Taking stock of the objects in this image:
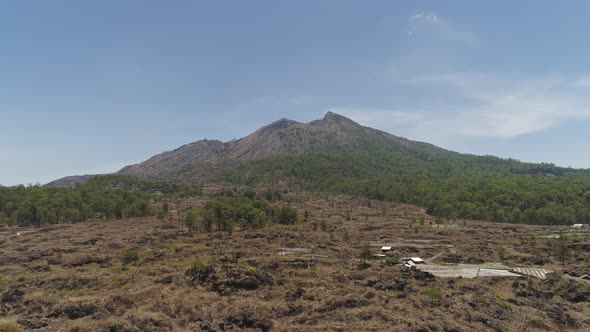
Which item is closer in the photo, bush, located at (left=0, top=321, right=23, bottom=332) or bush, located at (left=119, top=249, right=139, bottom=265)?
bush, located at (left=0, top=321, right=23, bottom=332)

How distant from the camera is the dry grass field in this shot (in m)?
23.2

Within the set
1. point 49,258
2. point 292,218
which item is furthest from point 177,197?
point 49,258

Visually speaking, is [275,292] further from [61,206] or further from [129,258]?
[61,206]

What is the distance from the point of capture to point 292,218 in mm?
88375

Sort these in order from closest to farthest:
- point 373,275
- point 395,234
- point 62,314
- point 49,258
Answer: point 62,314 < point 373,275 < point 49,258 < point 395,234

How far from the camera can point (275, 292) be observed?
2914 cm

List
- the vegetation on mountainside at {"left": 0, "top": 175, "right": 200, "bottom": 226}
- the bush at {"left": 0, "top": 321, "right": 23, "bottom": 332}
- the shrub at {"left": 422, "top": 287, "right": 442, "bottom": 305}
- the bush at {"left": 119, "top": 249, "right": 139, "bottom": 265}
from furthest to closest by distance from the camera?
the vegetation on mountainside at {"left": 0, "top": 175, "right": 200, "bottom": 226}
the bush at {"left": 119, "top": 249, "right": 139, "bottom": 265}
the shrub at {"left": 422, "top": 287, "right": 442, "bottom": 305}
the bush at {"left": 0, "top": 321, "right": 23, "bottom": 332}

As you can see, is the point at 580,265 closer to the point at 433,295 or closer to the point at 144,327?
the point at 433,295

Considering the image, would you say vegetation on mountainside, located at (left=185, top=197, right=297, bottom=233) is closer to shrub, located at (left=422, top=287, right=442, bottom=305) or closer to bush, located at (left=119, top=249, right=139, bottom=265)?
bush, located at (left=119, top=249, right=139, bottom=265)

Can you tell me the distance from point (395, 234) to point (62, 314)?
64.2 metres

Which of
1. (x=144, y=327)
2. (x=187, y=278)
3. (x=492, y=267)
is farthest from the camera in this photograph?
(x=492, y=267)

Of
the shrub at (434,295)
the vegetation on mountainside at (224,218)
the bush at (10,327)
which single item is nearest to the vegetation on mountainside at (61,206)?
the vegetation on mountainside at (224,218)

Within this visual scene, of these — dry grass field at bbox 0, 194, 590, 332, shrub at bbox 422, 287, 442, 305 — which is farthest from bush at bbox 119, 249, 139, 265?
shrub at bbox 422, 287, 442, 305

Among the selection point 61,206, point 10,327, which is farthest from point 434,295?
point 61,206
